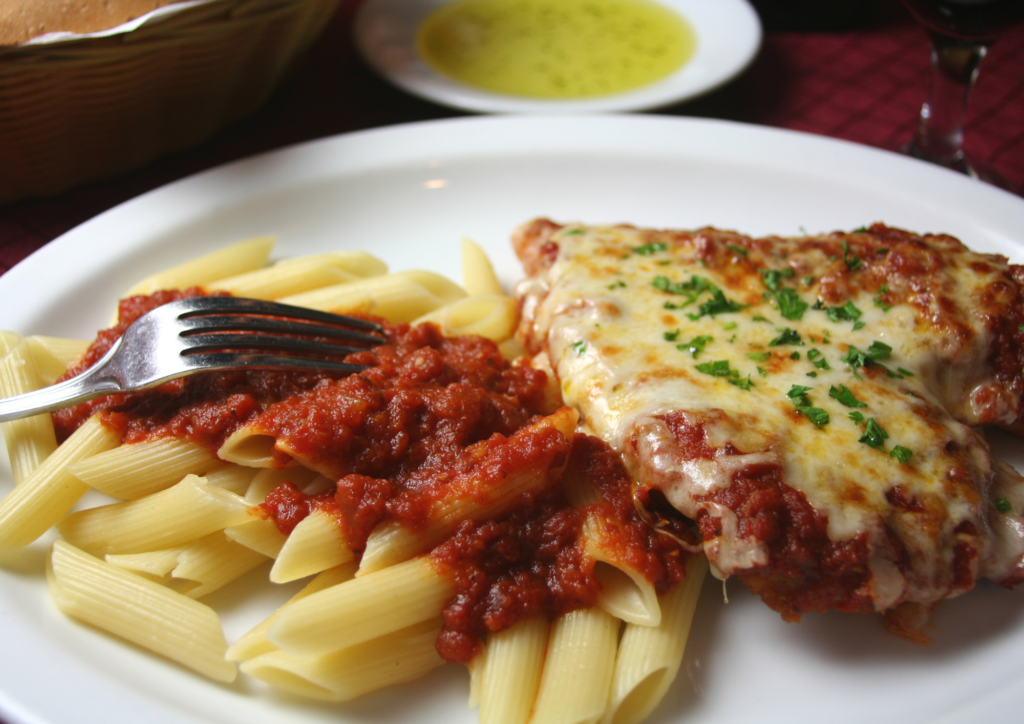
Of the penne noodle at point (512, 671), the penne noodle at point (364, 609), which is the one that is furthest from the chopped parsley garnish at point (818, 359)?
the penne noodle at point (364, 609)

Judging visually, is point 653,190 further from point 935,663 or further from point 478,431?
point 935,663

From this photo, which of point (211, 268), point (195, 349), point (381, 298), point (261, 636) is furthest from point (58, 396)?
point (381, 298)

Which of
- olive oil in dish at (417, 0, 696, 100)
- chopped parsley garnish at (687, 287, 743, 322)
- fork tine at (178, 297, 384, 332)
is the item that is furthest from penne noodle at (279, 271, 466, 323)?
olive oil in dish at (417, 0, 696, 100)

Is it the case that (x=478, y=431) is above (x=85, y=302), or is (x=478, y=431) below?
below

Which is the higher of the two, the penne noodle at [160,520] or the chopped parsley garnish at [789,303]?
→ the penne noodle at [160,520]

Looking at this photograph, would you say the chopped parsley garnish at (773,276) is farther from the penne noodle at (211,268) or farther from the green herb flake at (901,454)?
the penne noodle at (211,268)

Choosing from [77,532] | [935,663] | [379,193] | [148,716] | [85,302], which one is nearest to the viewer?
[148,716]

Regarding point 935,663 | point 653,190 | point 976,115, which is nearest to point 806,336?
point 935,663
